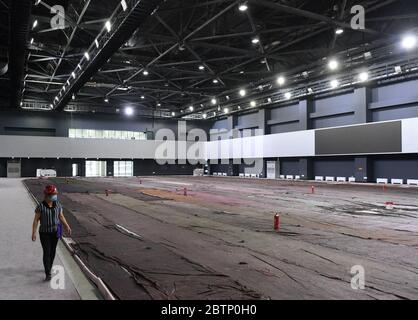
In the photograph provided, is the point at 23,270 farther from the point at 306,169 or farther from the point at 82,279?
the point at 306,169

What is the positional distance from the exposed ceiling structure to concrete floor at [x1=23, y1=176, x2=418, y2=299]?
341 inches

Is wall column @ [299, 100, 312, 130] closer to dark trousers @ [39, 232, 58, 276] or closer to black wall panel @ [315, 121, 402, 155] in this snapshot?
black wall panel @ [315, 121, 402, 155]

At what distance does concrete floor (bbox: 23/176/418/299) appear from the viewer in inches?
204

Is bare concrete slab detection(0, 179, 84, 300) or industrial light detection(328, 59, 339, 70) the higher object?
industrial light detection(328, 59, 339, 70)

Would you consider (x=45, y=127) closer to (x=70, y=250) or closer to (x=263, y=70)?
(x=263, y=70)

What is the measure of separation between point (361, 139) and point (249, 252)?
27.2 meters

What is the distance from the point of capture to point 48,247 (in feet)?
18.2

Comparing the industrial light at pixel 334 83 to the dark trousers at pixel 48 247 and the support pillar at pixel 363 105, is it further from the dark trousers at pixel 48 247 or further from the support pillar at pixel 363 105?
the dark trousers at pixel 48 247

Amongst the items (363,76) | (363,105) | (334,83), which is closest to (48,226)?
(363,76)

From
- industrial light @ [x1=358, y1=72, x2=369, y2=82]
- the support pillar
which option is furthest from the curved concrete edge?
the support pillar

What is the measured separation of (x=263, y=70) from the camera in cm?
3322

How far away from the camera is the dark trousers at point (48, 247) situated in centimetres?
550
